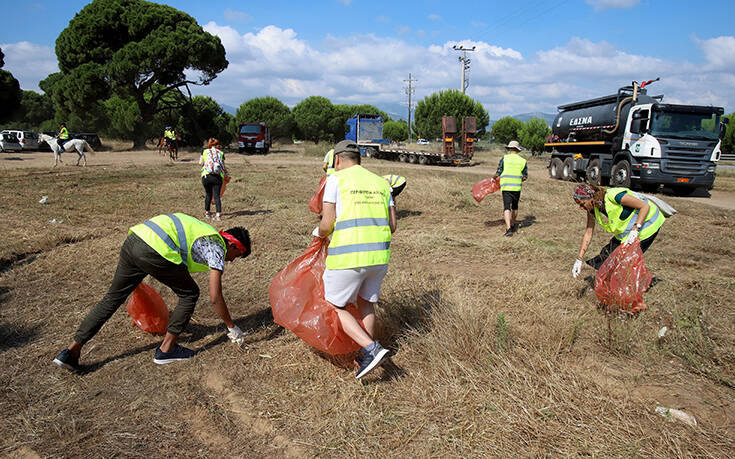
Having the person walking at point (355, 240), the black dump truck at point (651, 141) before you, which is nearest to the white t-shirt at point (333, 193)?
the person walking at point (355, 240)

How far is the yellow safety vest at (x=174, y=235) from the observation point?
2.85 meters

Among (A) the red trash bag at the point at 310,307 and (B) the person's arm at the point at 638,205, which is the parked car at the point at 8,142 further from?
(B) the person's arm at the point at 638,205

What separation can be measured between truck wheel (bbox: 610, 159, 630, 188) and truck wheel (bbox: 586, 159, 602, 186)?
672 mm

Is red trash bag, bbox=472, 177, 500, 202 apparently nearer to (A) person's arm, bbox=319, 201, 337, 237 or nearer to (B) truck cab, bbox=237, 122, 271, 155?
(A) person's arm, bbox=319, 201, 337, 237

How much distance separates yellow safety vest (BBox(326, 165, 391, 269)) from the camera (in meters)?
2.64

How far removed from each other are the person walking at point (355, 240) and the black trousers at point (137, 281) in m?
1.00

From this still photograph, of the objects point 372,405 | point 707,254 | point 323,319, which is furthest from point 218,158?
point 707,254

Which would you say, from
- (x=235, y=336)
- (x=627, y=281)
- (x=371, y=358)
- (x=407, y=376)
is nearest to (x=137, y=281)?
(x=235, y=336)

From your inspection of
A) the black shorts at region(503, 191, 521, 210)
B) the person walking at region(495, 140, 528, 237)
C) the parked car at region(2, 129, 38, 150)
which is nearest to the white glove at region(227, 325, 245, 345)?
the person walking at region(495, 140, 528, 237)

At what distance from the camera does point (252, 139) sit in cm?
2747

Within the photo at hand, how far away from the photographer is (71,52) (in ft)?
85.6

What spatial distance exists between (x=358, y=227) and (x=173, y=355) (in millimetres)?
1652

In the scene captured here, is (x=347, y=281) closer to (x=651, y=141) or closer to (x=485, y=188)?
(x=485, y=188)

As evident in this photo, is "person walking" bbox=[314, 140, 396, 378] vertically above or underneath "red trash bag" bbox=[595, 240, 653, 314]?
above
